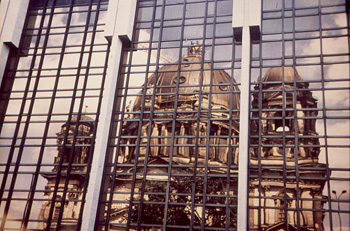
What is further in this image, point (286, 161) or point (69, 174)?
point (69, 174)

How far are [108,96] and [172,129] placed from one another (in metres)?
2.45

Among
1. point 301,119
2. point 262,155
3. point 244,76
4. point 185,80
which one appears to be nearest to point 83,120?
point 185,80

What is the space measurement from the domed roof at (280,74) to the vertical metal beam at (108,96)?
201 inches

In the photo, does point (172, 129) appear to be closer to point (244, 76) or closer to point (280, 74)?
point (244, 76)

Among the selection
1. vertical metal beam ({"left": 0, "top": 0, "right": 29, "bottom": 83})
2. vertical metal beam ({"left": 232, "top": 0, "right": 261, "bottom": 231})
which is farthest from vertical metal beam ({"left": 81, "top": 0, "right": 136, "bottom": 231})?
vertical metal beam ({"left": 232, "top": 0, "right": 261, "bottom": 231})

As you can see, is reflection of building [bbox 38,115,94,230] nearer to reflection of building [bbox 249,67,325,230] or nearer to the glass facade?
the glass facade

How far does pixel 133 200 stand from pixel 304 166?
5.20m

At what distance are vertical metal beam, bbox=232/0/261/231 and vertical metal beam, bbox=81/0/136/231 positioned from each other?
3.95 metres

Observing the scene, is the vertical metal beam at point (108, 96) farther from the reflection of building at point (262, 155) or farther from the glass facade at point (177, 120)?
the reflection of building at point (262, 155)

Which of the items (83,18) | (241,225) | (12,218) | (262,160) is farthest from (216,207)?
(83,18)

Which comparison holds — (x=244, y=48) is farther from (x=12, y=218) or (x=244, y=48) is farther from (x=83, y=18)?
(x=12, y=218)

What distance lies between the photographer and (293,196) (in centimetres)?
1138

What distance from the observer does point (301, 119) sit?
12.2 meters

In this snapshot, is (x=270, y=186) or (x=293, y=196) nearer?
(x=293, y=196)
